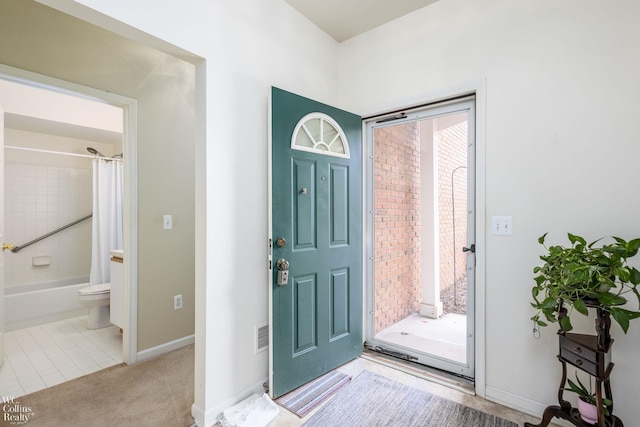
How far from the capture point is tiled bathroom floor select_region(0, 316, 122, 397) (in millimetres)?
2174

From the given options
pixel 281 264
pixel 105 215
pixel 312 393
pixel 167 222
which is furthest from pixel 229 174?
pixel 105 215

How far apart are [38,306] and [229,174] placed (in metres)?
3.36

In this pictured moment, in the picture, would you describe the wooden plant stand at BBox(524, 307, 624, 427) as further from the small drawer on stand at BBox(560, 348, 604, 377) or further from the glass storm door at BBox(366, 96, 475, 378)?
the glass storm door at BBox(366, 96, 475, 378)

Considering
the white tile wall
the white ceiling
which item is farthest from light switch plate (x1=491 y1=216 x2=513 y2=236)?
the white tile wall

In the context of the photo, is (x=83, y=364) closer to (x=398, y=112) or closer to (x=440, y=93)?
(x=398, y=112)

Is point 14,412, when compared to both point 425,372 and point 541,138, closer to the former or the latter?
point 425,372

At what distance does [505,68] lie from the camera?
6.15 feet

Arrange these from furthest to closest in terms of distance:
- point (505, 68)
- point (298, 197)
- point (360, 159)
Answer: point (360, 159), point (298, 197), point (505, 68)

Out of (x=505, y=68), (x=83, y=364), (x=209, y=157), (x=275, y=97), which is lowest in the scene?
(x=83, y=364)

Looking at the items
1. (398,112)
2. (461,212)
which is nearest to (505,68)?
(398,112)

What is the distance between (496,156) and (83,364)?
11.5 ft

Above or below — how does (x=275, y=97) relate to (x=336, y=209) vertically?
above

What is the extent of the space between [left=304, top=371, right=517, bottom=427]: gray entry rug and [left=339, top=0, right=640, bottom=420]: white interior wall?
27cm

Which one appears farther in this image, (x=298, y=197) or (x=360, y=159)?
(x=360, y=159)
